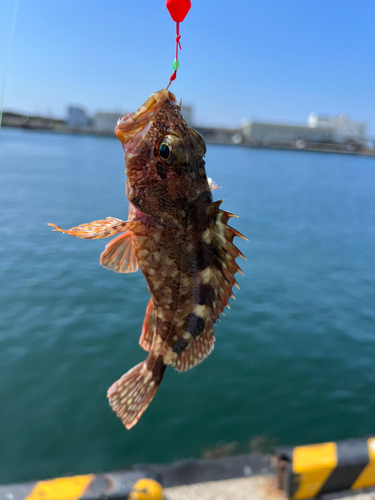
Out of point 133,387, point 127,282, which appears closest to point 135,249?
point 133,387

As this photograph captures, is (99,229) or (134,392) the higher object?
(99,229)

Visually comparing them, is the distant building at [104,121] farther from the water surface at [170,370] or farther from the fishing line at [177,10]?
the fishing line at [177,10]

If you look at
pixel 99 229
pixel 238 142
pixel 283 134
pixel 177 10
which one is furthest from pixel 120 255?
pixel 283 134

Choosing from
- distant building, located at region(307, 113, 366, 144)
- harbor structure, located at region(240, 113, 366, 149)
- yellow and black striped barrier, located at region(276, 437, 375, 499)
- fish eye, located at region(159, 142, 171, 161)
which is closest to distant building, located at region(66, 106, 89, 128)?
harbor structure, located at region(240, 113, 366, 149)

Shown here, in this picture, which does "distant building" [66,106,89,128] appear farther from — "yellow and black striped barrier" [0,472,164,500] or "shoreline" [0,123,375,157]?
"yellow and black striped barrier" [0,472,164,500]

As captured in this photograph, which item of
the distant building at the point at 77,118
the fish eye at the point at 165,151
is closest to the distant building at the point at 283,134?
the distant building at the point at 77,118

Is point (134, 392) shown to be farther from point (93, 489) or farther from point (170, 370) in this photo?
point (170, 370)
